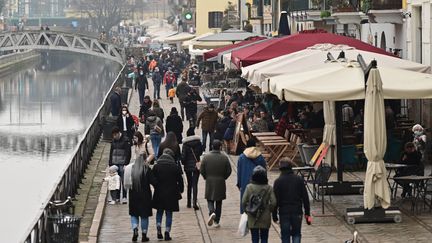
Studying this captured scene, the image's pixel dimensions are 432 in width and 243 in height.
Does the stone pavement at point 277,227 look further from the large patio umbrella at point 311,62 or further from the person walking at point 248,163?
the large patio umbrella at point 311,62

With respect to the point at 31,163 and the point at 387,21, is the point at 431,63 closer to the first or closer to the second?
the point at 387,21

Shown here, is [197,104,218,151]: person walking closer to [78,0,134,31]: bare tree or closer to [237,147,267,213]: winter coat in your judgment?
[237,147,267,213]: winter coat

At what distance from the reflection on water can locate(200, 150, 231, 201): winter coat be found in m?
22.1

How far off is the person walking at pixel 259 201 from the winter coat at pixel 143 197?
2.68m

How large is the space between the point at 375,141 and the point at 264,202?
3305mm

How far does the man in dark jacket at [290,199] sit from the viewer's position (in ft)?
52.3

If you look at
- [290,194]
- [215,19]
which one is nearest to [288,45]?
[290,194]

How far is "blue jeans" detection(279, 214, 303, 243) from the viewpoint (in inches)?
629

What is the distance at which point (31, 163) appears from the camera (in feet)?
130

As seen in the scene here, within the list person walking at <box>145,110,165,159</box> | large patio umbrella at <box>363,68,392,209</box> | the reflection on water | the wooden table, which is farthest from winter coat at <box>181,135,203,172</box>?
the reflection on water

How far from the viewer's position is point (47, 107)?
68.0 m

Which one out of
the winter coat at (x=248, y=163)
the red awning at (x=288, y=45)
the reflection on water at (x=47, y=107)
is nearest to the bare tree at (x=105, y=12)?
the reflection on water at (x=47, y=107)

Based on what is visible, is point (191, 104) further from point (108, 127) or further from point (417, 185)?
point (417, 185)

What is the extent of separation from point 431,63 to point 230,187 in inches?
293
